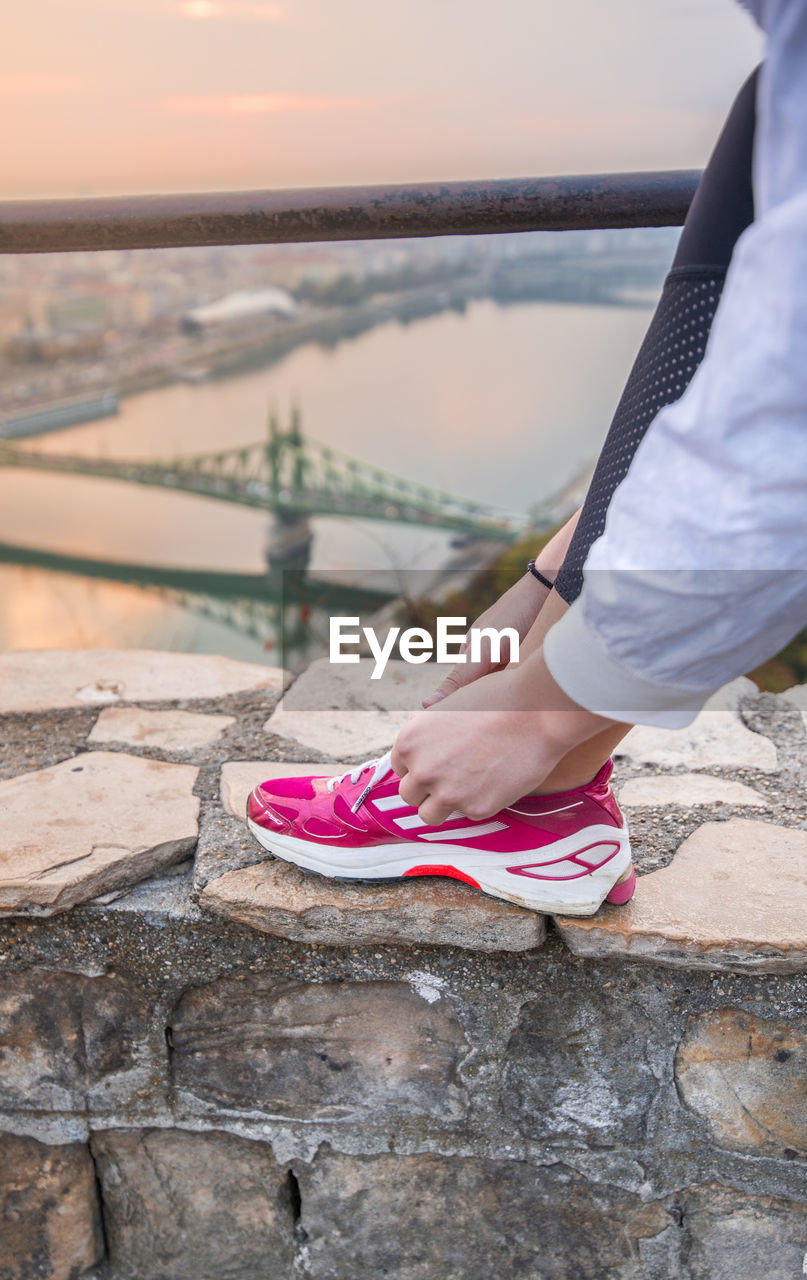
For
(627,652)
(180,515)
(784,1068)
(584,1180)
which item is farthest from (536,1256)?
(180,515)

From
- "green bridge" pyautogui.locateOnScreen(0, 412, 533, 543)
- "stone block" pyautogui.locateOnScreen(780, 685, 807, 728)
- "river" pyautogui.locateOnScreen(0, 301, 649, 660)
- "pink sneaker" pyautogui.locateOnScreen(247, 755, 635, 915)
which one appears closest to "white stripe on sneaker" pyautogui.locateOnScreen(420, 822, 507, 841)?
"pink sneaker" pyautogui.locateOnScreen(247, 755, 635, 915)

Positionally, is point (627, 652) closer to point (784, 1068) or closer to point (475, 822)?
point (475, 822)

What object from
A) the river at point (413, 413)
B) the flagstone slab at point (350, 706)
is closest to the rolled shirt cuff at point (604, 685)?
the flagstone slab at point (350, 706)

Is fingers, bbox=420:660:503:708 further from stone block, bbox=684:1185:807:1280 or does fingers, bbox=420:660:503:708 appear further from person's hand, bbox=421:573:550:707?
stone block, bbox=684:1185:807:1280

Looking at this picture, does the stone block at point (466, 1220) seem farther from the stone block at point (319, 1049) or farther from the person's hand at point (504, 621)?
the person's hand at point (504, 621)

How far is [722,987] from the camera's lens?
3.08 feet

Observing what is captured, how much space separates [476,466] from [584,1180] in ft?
33.5

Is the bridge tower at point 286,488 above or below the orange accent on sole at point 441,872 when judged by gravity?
below

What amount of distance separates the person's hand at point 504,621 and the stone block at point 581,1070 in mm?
350

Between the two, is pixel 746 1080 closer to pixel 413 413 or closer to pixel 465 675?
pixel 465 675

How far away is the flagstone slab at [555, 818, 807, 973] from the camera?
2.96ft

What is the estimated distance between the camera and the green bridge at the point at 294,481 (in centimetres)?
1088

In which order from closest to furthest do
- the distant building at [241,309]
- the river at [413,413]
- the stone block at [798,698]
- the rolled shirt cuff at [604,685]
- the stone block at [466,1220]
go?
1. the rolled shirt cuff at [604,685]
2. the stone block at [466,1220]
3. the stone block at [798,698]
4. the river at [413,413]
5. the distant building at [241,309]

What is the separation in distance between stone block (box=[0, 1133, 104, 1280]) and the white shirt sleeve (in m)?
0.93
